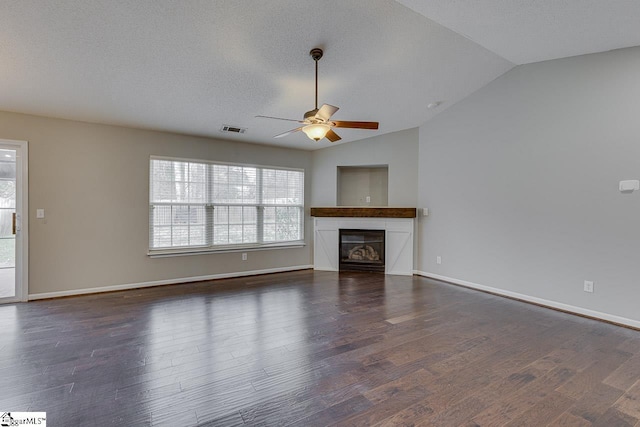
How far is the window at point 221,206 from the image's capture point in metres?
4.98

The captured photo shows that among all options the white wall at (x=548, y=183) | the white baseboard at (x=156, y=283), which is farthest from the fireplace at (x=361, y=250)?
the white wall at (x=548, y=183)

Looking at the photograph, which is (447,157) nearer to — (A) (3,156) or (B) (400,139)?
(B) (400,139)

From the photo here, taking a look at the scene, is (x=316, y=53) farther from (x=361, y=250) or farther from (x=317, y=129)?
(x=361, y=250)

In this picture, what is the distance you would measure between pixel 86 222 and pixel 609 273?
6.76 metres

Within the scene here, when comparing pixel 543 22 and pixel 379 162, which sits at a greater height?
pixel 543 22

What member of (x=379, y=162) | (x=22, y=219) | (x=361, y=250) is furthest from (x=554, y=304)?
(x=22, y=219)

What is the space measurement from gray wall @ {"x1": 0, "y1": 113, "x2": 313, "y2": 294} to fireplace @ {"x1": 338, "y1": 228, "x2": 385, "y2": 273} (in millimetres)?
2648

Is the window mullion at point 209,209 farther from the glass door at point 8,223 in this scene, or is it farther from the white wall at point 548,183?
the white wall at point 548,183

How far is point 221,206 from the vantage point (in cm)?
547

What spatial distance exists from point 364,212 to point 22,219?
5149 mm

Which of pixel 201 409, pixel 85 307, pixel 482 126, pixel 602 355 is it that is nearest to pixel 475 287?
pixel 602 355

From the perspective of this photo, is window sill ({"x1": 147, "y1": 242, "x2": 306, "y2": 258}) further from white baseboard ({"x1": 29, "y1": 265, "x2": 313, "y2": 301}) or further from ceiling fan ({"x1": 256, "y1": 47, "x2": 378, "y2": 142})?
ceiling fan ({"x1": 256, "y1": 47, "x2": 378, "y2": 142})

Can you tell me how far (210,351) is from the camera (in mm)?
2648

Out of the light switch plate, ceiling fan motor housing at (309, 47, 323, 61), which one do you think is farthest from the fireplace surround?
ceiling fan motor housing at (309, 47, 323, 61)
